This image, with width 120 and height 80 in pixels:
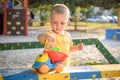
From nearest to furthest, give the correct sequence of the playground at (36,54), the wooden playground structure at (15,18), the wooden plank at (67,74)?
the wooden plank at (67,74)
the playground at (36,54)
the wooden playground structure at (15,18)

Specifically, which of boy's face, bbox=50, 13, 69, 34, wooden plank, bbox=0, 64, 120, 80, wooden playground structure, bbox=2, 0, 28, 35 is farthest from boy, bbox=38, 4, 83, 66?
wooden playground structure, bbox=2, 0, 28, 35

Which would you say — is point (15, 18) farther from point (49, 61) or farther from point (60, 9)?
point (49, 61)

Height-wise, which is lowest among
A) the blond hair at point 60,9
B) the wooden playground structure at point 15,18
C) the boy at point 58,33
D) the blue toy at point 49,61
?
the wooden playground structure at point 15,18

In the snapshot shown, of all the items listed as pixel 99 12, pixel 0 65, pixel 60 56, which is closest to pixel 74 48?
pixel 60 56

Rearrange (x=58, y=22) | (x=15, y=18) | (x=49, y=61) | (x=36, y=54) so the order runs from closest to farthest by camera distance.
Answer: (x=49, y=61), (x=58, y=22), (x=36, y=54), (x=15, y=18)

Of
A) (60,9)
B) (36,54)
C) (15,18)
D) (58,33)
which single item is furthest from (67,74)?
(15,18)

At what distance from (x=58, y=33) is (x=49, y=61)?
0.35m

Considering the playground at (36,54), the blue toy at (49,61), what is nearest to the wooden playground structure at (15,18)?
the playground at (36,54)

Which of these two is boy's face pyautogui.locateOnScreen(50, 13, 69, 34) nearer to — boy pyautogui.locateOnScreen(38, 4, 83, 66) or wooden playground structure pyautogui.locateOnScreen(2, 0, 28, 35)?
boy pyautogui.locateOnScreen(38, 4, 83, 66)

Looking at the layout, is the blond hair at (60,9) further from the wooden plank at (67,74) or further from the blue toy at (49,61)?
the wooden plank at (67,74)

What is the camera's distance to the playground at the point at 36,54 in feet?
9.53

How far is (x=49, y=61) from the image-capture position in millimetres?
2887

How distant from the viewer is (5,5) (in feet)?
47.2

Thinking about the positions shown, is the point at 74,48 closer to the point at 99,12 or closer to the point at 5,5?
the point at 5,5
